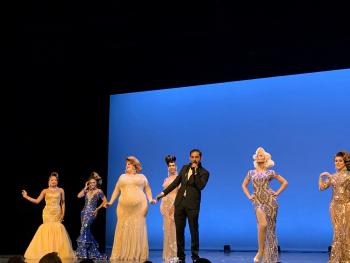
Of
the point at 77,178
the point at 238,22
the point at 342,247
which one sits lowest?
the point at 342,247

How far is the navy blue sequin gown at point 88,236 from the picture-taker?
31.9ft

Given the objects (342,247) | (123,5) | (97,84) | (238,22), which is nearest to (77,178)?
(97,84)

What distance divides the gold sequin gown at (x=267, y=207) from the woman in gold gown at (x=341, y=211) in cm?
83

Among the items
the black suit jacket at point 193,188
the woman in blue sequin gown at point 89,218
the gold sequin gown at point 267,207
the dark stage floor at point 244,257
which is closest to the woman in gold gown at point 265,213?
the gold sequin gown at point 267,207

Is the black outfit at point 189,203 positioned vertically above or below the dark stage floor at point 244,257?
above

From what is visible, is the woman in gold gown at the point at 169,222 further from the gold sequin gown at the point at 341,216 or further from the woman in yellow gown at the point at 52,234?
the gold sequin gown at the point at 341,216

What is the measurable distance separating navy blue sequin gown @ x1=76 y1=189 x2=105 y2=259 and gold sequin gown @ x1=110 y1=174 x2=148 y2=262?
1062 mm

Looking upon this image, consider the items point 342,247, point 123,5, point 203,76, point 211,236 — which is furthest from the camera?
point 211,236

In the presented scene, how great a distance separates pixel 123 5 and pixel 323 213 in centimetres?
548

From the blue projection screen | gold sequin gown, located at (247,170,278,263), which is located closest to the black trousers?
gold sequin gown, located at (247,170,278,263)

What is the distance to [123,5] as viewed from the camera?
10195 millimetres

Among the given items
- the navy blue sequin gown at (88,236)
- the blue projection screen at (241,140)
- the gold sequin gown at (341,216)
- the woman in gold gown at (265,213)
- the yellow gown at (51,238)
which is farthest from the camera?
the blue projection screen at (241,140)

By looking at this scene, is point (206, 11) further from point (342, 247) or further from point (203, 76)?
point (342, 247)

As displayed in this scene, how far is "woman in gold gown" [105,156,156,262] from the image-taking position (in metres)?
8.66
